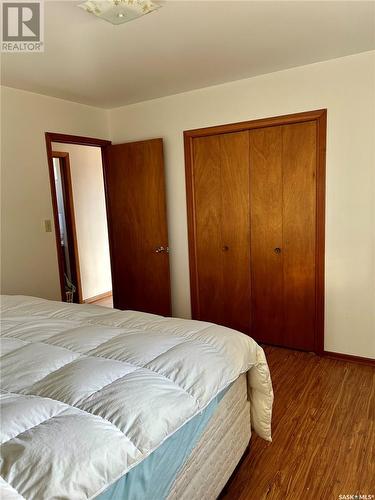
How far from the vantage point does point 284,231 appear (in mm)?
3084

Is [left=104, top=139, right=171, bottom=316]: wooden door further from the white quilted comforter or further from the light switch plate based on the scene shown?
the white quilted comforter

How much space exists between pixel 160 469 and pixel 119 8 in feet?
6.58

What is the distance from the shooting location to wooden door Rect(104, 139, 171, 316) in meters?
3.62

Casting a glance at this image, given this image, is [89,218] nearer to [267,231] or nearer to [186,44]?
[267,231]

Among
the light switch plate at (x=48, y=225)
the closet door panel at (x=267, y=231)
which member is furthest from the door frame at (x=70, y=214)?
the closet door panel at (x=267, y=231)

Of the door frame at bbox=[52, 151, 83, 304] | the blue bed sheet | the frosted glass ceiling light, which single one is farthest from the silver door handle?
the blue bed sheet

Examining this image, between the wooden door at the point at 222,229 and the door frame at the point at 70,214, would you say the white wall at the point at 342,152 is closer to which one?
the wooden door at the point at 222,229

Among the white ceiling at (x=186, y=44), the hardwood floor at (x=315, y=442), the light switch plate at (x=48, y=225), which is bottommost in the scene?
the hardwood floor at (x=315, y=442)

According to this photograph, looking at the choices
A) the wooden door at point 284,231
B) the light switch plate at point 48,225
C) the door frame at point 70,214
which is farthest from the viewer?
the door frame at point 70,214

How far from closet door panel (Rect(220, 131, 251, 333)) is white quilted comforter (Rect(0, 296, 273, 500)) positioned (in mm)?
1611

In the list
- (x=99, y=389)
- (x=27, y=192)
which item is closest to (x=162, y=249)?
(x=27, y=192)

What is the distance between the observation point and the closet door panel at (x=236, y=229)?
10.6 ft

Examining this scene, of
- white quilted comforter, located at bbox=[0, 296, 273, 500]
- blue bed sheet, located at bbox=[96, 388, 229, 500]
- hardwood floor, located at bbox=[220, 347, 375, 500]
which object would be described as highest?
white quilted comforter, located at bbox=[0, 296, 273, 500]

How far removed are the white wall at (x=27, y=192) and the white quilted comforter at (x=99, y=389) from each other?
4.16ft
